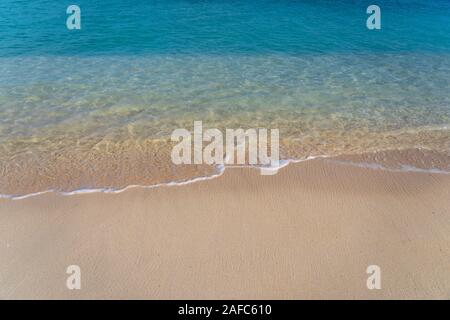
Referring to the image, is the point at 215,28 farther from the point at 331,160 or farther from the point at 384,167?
the point at 384,167

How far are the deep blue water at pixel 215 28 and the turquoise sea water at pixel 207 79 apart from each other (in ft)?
0.22

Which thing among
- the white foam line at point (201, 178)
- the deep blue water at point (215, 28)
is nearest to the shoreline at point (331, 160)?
the white foam line at point (201, 178)

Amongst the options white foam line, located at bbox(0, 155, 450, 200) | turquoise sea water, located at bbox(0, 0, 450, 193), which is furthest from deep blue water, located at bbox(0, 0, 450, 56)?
white foam line, located at bbox(0, 155, 450, 200)

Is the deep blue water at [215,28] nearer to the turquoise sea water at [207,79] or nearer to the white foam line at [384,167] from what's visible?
the turquoise sea water at [207,79]

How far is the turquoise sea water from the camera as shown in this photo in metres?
7.53

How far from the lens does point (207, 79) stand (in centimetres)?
1030

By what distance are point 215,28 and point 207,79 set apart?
16.8ft

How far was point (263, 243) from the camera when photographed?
16.3ft

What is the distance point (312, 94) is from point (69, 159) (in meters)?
5.50

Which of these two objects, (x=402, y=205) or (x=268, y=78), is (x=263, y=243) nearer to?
(x=402, y=205)

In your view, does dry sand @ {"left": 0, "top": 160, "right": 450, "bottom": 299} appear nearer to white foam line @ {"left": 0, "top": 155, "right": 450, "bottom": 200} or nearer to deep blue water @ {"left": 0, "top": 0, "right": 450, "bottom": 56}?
white foam line @ {"left": 0, "top": 155, "right": 450, "bottom": 200}

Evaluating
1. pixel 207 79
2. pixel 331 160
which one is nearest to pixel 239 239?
pixel 331 160

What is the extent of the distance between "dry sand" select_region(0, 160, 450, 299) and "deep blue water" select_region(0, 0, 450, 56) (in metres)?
7.42

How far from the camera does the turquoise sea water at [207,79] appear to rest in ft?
24.7
